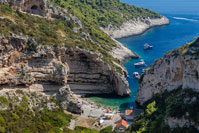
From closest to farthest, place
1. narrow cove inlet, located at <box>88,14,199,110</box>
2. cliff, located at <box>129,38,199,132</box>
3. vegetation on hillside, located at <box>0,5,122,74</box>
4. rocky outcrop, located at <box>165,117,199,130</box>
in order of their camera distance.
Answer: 1. rocky outcrop, located at <box>165,117,199,130</box>
2. cliff, located at <box>129,38,199,132</box>
3. vegetation on hillside, located at <box>0,5,122,74</box>
4. narrow cove inlet, located at <box>88,14,199,110</box>

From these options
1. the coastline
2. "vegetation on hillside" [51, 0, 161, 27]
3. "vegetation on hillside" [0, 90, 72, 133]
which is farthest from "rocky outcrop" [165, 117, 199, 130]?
"vegetation on hillside" [51, 0, 161, 27]

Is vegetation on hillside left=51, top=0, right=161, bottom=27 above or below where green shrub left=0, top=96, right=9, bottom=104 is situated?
above

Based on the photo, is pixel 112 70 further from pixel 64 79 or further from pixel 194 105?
pixel 194 105

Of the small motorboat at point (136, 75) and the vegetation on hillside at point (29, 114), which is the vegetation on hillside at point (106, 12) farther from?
the vegetation on hillside at point (29, 114)

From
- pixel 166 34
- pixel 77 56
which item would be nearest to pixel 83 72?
pixel 77 56

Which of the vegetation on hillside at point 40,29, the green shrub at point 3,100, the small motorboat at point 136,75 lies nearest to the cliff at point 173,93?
the vegetation on hillside at point 40,29

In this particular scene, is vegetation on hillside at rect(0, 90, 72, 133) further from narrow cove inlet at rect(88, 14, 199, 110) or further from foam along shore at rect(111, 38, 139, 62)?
foam along shore at rect(111, 38, 139, 62)

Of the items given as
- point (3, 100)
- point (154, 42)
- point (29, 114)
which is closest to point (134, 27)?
point (154, 42)

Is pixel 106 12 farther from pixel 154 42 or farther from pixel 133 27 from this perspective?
pixel 154 42

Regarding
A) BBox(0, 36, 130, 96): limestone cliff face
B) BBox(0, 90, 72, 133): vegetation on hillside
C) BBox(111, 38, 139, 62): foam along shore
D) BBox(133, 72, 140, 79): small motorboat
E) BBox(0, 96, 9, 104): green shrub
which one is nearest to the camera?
BBox(0, 90, 72, 133): vegetation on hillside
